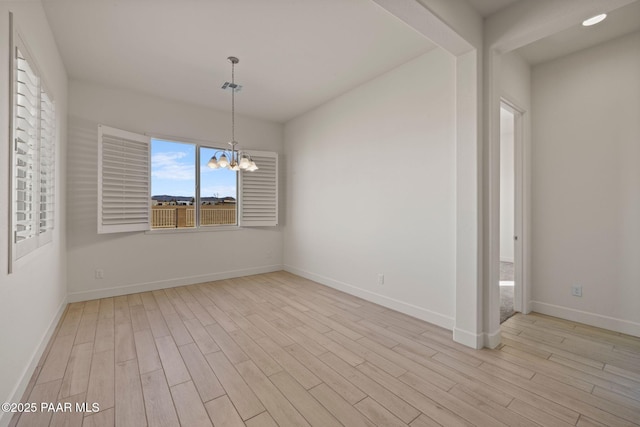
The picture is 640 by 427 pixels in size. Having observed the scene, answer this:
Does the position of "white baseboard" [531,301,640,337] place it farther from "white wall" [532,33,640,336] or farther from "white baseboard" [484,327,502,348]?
"white baseboard" [484,327,502,348]

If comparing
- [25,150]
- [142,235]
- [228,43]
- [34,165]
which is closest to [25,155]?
[25,150]

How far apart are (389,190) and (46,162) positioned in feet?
11.8

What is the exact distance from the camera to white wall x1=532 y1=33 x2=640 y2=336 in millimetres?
2736

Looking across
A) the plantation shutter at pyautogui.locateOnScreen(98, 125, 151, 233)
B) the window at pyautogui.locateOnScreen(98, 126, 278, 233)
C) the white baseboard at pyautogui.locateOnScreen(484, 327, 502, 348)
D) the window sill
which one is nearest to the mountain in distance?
the window at pyautogui.locateOnScreen(98, 126, 278, 233)

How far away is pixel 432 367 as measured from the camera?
87.2 inches

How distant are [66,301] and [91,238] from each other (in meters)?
0.84

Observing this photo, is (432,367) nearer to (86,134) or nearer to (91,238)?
(91,238)

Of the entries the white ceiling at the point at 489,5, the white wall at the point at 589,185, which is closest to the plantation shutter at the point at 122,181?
the white ceiling at the point at 489,5

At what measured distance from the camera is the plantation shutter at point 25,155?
6.01 ft

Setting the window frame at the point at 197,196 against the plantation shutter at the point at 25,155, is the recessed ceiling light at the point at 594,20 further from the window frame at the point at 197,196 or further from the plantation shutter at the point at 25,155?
the window frame at the point at 197,196

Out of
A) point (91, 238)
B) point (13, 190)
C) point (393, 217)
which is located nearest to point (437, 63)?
point (393, 217)

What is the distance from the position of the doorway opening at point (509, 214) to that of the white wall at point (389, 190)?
2.96 feet

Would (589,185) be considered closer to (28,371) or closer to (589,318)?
(589,318)

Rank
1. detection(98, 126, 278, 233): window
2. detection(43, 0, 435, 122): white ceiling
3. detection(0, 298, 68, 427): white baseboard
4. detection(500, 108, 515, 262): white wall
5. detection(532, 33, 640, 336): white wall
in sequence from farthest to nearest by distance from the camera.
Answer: detection(500, 108, 515, 262): white wall < detection(98, 126, 278, 233): window < detection(532, 33, 640, 336): white wall < detection(43, 0, 435, 122): white ceiling < detection(0, 298, 68, 427): white baseboard
